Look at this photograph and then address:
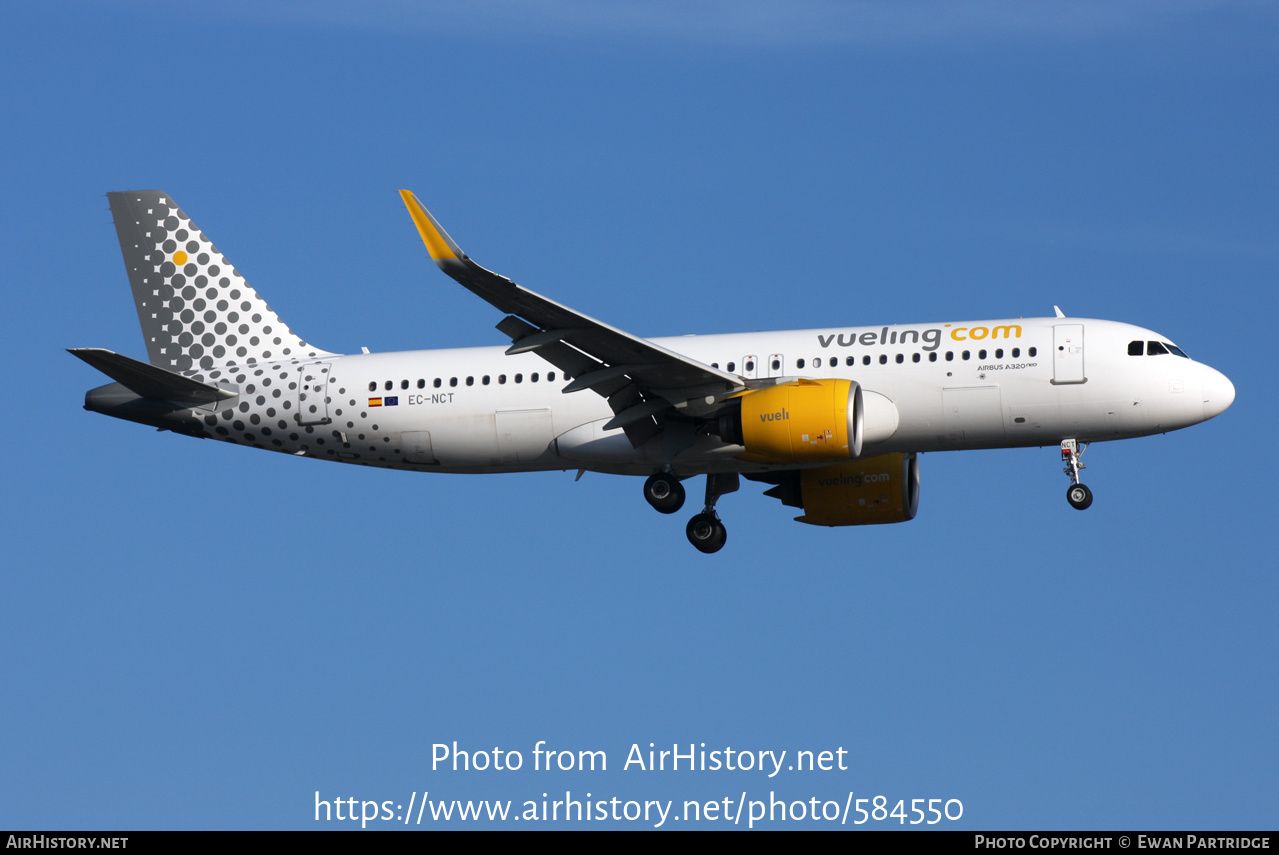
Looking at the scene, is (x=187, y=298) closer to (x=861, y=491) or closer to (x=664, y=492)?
(x=664, y=492)

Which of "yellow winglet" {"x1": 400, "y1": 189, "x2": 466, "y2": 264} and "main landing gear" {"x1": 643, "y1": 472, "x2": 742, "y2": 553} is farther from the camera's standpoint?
"main landing gear" {"x1": 643, "y1": 472, "x2": 742, "y2": 553}

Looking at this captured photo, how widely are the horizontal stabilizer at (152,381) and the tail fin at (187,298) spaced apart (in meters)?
1.60

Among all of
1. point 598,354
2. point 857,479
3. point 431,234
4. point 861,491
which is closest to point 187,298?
point 598,354

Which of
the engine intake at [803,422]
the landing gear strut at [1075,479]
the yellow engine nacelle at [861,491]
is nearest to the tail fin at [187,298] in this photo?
the engine intake at [803,422]

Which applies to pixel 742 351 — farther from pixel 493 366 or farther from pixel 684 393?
pixel 493 366

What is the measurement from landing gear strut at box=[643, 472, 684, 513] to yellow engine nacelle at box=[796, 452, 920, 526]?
12.8 feet

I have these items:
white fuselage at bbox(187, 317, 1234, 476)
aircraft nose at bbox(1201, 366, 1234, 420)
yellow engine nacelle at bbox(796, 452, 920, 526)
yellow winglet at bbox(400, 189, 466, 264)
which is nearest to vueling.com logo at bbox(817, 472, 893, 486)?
yellow engine nacelle at bbox(796, 452, 920, 526)

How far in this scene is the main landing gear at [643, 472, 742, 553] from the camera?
37.6 m

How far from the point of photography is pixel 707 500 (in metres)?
39.4

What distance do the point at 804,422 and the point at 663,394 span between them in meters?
3.35

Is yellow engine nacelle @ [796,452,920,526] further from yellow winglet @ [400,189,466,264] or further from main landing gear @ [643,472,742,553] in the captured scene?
yellow winglet @ [400,189,466,264]

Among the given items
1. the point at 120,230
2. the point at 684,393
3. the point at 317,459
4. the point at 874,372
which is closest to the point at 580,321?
the point at 684,393

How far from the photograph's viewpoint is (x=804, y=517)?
1597 inches

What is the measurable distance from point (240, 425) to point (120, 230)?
703 centimetres
